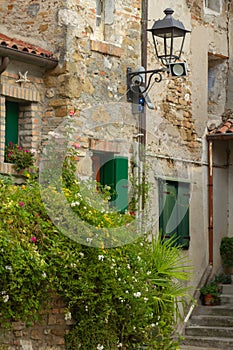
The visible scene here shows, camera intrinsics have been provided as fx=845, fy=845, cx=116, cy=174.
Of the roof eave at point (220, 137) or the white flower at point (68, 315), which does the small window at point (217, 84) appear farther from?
the white flower at point (68, 315)

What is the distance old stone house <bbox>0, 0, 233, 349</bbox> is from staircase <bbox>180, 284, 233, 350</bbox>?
24.6 inches

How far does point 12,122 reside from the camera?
38.1 ft

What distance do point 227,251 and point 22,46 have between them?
5.69m

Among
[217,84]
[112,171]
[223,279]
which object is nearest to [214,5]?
[217,84]

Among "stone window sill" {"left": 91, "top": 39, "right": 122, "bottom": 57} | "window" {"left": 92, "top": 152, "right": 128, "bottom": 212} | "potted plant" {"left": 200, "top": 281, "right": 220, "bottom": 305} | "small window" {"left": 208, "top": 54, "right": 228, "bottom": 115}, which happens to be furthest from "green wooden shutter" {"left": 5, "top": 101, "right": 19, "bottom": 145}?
"small window" {"left": 208, "top": 54, "right": 228, "bottom": 115}

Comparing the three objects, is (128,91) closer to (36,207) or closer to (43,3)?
(43,3)

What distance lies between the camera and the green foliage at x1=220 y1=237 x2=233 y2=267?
581 inches

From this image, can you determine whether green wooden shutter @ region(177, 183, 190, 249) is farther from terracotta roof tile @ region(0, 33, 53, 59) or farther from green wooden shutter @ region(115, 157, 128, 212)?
terracotta roof tile @ region(0, 33, 53, 59)

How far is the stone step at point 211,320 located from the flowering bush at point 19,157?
14.5 ft

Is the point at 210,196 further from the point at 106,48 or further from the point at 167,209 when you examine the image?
the point at 106,48

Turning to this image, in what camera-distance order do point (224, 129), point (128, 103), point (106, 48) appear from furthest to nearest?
point (224, 129), point (128, 103), point (106, 48)

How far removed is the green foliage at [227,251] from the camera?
1477 cm

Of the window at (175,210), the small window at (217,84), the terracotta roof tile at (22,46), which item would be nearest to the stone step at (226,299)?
the window at (175,210)

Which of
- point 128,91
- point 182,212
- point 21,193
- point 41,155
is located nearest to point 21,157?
point 41,155
